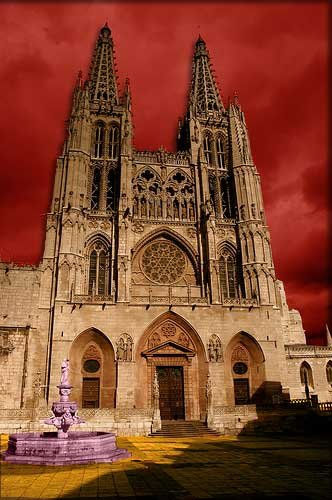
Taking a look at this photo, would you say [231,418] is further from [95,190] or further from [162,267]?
[95,190]

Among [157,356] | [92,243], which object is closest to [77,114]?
[92,243]

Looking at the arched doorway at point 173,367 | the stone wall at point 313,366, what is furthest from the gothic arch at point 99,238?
the stone wall at point 313,366

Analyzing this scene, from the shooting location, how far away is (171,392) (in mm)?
24359

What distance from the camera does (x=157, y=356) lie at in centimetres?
2470

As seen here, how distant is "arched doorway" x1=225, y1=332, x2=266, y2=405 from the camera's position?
2475cm

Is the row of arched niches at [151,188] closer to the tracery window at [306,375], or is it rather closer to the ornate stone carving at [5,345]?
the ornate stone carving at [5,345]

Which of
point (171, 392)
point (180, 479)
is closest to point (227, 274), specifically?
point (171, 392)

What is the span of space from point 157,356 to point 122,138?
59.5ft

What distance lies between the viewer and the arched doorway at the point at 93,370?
75.9 ft

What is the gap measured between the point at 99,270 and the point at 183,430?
12.5 metres

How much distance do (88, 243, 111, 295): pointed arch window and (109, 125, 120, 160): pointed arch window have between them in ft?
30.2

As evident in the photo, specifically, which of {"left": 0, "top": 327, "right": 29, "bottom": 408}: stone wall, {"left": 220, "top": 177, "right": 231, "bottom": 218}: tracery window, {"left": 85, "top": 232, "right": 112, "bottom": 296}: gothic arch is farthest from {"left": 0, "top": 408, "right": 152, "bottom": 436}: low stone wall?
{"left": 220, "top": 177, "right": 231, "bottom": 218}: tracery window

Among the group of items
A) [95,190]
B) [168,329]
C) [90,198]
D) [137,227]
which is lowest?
[168,329]

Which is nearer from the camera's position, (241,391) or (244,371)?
(241,391)
